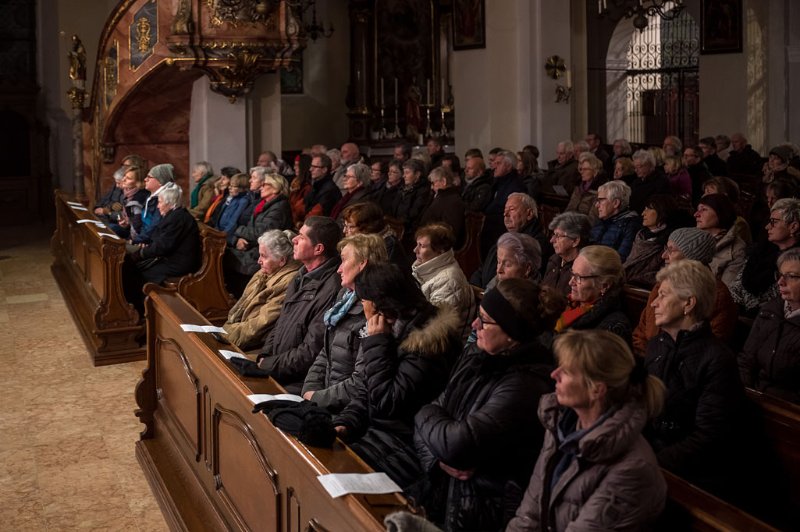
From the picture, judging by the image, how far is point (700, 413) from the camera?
3.83 meters

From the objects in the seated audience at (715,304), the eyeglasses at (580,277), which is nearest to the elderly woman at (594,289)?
the eyeglasses at (580,277)

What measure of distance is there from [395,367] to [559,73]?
1198 cm

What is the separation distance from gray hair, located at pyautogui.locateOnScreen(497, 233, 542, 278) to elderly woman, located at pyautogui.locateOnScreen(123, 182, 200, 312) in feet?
13.2

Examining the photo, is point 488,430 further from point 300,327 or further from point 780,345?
point 300,327

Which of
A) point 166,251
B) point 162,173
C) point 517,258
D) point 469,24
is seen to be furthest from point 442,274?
point 469,24

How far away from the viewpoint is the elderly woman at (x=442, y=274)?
5711mm

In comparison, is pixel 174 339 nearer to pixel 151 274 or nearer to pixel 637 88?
pixel 151 274

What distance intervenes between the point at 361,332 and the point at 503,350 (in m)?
1.19

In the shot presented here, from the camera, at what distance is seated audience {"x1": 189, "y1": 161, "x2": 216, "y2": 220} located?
36.1ft

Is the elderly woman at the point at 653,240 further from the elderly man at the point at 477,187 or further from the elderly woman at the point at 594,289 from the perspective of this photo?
the elderly man at the point at 477,187

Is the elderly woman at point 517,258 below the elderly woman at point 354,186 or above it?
below

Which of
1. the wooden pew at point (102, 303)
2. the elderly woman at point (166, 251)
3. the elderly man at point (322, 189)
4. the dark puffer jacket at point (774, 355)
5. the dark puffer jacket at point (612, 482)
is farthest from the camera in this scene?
the elderly man at point (322, 189)

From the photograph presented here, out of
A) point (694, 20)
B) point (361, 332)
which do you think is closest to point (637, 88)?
point (694, 20)

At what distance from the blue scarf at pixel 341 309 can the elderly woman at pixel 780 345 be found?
1.88 metres
